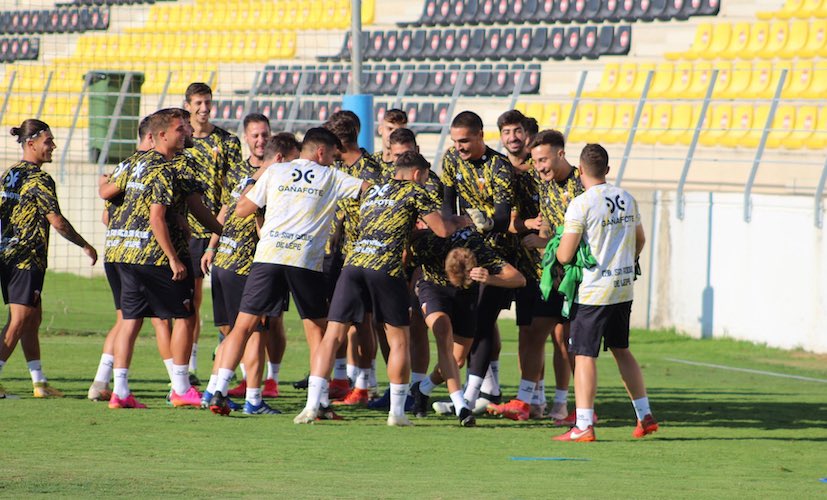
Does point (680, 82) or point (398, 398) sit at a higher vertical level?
point (680, 82)

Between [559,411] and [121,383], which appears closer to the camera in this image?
[121,383]

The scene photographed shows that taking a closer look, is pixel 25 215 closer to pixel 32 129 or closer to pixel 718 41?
pixel 32 129

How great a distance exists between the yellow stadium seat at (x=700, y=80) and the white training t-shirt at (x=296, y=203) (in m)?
12.6

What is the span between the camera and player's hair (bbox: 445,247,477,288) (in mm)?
9211

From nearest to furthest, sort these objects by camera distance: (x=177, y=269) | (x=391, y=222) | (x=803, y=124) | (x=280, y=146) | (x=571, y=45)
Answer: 1. (x=391, y=222)
2. (x=177, y=269)
3. (x=280, y=146)
4. (x=803, y=124)
5. (x=571, y=45)

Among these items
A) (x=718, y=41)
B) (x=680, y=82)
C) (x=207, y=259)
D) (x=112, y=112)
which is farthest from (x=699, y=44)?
(x=207, y=259)

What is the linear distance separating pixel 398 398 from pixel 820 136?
37.4 feet

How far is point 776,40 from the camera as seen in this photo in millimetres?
21312

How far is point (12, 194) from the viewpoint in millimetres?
10273

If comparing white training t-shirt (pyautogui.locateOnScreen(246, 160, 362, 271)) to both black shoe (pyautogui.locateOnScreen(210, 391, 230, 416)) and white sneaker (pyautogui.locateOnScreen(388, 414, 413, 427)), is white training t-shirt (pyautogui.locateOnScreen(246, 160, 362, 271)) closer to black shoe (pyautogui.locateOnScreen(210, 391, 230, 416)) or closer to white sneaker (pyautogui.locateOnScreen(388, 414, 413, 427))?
black shoe (pyautogui.locateOnScreen(210, 391, 230, 416))

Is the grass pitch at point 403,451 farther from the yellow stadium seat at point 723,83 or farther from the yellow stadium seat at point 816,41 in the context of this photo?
the yellow stadium seat at point 816,41

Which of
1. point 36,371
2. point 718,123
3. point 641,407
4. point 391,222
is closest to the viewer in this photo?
point 641,407

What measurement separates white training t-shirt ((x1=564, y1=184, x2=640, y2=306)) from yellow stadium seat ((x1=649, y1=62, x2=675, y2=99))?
12575 mm

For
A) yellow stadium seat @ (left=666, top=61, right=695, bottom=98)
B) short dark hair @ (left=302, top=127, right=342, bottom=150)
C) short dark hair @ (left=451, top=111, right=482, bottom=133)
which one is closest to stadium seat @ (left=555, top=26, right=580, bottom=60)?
yellow stadium seat @ (left=666, top=61, right=695, bottom=98)
